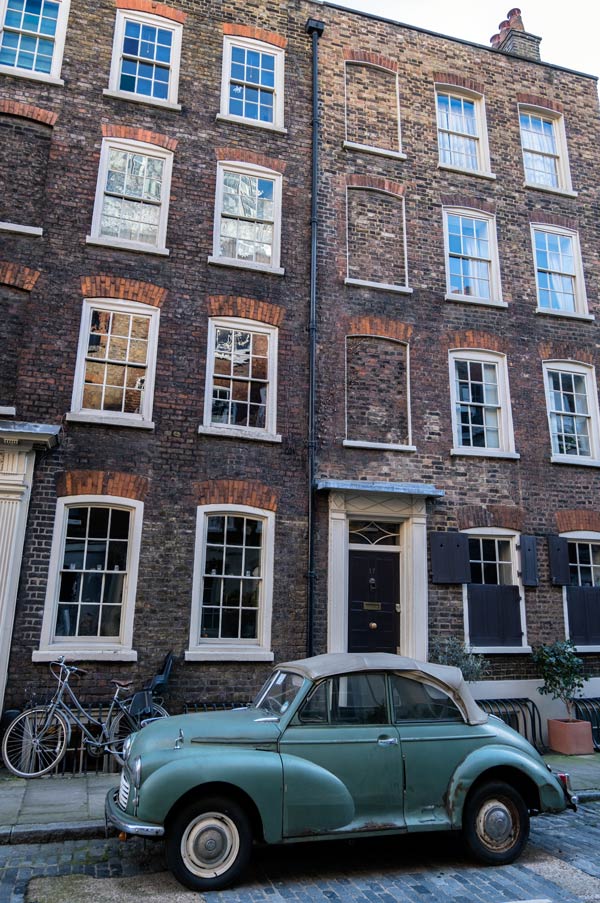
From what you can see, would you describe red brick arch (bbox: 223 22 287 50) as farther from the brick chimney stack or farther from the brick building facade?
the brick chimney stack

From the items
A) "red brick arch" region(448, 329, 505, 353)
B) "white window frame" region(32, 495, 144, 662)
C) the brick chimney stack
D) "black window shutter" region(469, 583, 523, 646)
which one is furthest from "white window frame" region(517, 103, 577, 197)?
"white window frame" region(32, 495, 144, 662)

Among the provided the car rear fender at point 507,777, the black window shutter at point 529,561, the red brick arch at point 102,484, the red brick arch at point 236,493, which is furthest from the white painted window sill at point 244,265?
the car rear fender at point 507,777

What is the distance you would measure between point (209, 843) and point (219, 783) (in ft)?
1.47

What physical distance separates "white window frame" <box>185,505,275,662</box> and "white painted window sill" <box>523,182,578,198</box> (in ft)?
31.2

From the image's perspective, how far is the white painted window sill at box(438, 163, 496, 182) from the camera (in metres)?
14.1

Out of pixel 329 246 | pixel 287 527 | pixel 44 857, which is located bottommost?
pixel 44 857

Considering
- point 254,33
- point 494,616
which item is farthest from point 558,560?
point 254,33

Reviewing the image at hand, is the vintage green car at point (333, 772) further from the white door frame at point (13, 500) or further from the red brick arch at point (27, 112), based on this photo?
the red brick arch at point (27, 112)

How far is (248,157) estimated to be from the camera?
1260cm

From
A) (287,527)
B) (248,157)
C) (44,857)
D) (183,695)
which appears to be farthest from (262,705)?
(248,157)

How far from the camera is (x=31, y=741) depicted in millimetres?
8531

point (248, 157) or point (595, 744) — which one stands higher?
point (248, 157)

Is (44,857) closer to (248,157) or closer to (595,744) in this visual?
(595,744)

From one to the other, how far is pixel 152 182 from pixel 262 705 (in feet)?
31.4
